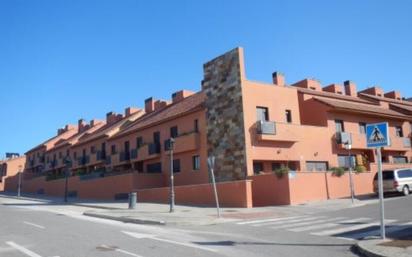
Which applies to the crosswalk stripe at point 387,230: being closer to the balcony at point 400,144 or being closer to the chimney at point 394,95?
the balcony at point 400,144

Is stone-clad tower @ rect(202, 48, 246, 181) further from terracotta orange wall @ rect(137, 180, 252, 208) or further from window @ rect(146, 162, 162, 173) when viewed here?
window @ rect(146, 162, 162, 173)

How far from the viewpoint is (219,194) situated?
27.4 metres

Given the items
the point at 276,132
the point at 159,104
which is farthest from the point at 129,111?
the point at 276,132

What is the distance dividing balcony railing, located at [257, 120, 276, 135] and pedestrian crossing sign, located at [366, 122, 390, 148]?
17338 millimetres

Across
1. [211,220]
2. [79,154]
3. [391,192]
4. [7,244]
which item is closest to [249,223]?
[211,220]

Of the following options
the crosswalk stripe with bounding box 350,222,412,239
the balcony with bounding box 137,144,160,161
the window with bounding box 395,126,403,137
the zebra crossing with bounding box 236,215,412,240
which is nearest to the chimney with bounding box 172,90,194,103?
the balcony with bounding box 137,144,160,161

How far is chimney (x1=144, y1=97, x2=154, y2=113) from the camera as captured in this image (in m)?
51.2

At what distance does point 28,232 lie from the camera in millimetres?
14945

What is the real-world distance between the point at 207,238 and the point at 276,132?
702 inches

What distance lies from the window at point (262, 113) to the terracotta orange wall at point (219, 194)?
20.9 feet

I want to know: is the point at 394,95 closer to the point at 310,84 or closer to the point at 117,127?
the point at 310,84

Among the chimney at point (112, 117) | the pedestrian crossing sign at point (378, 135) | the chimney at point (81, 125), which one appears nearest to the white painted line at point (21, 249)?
the pedestrian crossing sign at point (378, 135)

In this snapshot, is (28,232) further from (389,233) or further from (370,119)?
(370,119)

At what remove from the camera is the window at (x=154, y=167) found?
38188 millimetres
